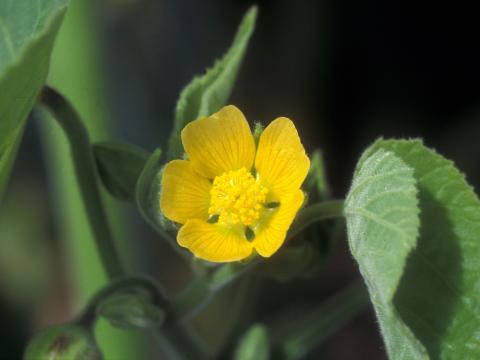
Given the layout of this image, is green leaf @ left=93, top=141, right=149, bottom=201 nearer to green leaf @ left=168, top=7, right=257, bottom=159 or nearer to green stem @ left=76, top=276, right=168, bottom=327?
green leaf @ left=168, top=7, right=257, bottom=159

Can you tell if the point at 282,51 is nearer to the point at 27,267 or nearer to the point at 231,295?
the point at 231,295

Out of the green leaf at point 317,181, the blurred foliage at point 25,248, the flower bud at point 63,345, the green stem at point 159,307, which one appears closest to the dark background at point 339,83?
the blurred foliage at point 25,248

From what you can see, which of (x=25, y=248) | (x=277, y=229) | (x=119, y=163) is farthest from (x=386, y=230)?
(x=25, y=248)

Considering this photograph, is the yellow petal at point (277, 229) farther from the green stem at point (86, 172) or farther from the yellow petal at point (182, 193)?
the green stem at point (86, 172)

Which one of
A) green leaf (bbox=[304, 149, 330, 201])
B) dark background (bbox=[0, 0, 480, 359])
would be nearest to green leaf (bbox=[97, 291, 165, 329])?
green leaf (bbox=[304, 149, 330, 201])

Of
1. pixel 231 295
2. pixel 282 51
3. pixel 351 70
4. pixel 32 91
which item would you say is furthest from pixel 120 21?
pixel 32 91
